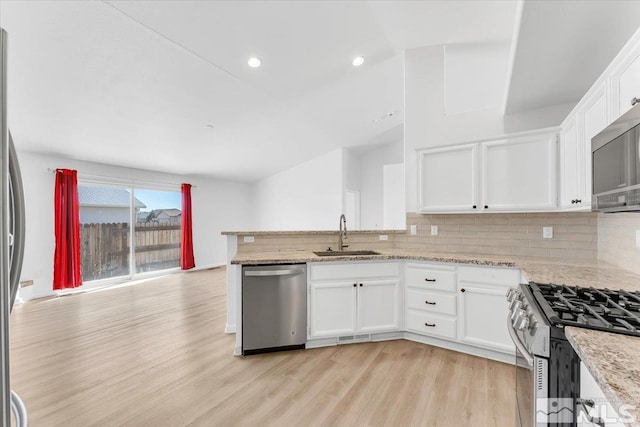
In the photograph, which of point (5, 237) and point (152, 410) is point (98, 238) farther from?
point (5, 237)

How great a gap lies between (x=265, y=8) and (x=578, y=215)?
3352mm

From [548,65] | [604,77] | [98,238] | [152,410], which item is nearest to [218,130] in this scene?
[98,238]

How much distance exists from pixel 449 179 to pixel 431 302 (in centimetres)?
126

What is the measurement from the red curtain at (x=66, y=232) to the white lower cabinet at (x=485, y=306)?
5772 mm

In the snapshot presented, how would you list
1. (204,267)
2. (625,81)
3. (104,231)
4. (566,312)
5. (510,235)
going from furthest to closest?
(204,267) < (104,231) < (510,235) < (625,81) < (566,312)

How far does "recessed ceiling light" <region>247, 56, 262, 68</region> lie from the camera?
123 inches

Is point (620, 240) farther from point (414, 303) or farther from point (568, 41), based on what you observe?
point (414, 303)

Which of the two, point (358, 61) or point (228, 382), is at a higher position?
point (358, 61)

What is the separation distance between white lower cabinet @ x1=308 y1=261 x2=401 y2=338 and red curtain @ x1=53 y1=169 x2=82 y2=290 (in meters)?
4.49

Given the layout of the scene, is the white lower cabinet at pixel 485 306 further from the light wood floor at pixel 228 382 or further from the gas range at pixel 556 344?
the gas range at pixel 556 344

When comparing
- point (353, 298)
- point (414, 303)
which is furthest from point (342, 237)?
point (414, 303)

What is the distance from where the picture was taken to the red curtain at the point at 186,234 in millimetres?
6547

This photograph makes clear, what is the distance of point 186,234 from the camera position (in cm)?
656

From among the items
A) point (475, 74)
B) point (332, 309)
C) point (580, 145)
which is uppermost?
point (475, 74)
